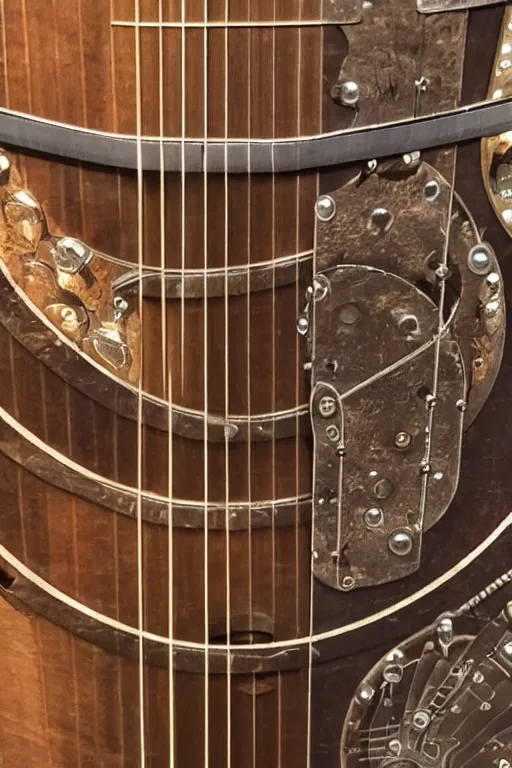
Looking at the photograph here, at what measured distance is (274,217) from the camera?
2.67ft

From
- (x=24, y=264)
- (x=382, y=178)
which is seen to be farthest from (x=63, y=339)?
(x=382, y=178)

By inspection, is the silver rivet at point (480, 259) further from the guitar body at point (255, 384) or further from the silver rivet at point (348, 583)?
the silver rivet at point (348, 583)

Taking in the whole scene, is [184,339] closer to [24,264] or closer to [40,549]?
[24,264]

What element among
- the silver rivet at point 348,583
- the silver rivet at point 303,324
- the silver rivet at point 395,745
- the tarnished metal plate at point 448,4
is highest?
Result: the tarnished metal plate at point 448,4

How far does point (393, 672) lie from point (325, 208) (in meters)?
0.53

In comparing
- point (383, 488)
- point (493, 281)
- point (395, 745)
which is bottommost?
point (395, 745)

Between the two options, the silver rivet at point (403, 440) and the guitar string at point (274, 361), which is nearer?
the guitar string at point (274, 361)

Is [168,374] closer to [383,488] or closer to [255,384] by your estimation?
[255,384]

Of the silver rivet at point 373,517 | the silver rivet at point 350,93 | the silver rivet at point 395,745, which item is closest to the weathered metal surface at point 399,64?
the silver rivet at point 350,93

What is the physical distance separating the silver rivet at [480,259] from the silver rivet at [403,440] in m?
0.19

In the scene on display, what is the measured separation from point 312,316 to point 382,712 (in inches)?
18.8

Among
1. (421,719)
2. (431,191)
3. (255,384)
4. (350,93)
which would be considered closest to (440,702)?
(421,719)

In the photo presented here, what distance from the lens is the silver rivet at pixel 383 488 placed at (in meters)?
0.89

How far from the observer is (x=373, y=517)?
89 cm
